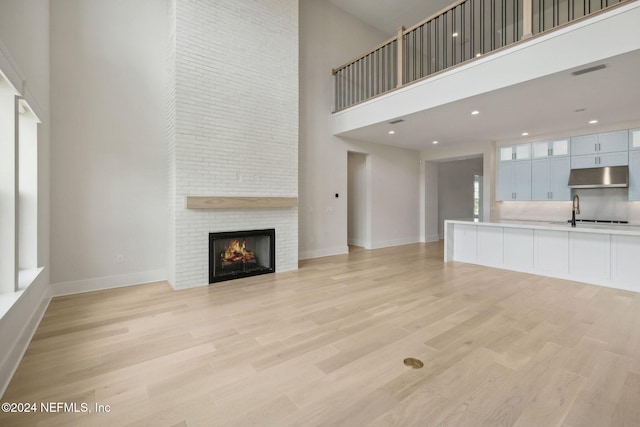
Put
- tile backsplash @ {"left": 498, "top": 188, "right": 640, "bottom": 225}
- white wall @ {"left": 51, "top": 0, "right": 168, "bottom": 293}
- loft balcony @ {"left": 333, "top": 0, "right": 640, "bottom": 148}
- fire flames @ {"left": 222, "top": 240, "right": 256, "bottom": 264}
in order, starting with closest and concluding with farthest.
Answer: loft balcony @ {"left": 333, "top": 0, "right": 640, "bottom": 148} → white wall @ {"left": 51, "top": 0, "right": 168, "bottom": 293} → fire flames @ {"left": 222, "top": 240, "right": 256, "bottom": 264} → tile backsplash @ {"left": 498, "top": 188, "right": 640, "bottom": 225}

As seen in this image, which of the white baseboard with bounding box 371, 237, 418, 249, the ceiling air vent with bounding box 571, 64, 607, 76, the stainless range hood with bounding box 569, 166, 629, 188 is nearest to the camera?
the ceiling air vent with bounding box 571, 64, 607, 76

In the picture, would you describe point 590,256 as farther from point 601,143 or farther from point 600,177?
point 601,143

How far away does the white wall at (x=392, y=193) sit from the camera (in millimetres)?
7504

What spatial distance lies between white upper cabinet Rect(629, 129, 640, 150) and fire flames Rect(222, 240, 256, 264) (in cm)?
741

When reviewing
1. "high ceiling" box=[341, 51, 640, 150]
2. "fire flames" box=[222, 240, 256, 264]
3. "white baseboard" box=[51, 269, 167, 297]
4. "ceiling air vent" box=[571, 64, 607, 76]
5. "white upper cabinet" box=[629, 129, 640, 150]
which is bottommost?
"white baseboard" box=[51, 269, 167, 297]

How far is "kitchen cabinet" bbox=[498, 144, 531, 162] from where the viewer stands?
6.71 m

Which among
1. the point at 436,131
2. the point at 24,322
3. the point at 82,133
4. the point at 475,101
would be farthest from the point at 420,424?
the point at 436,131

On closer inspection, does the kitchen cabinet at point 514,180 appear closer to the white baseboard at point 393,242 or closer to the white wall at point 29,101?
the white baseboard at point 393,242

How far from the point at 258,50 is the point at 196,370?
4809 mm

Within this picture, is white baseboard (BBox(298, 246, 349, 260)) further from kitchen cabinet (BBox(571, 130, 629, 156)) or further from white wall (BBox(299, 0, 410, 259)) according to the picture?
kitchen cabinet (BBox(571, 130, 629, 156))

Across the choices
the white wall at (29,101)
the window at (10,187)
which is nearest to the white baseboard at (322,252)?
the white wall at (29,101)

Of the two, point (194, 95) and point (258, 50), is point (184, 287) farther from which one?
point (258, 50)

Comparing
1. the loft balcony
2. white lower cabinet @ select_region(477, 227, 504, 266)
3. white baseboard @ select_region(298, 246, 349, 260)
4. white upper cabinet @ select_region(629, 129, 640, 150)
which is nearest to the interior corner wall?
white baseboard @ select_region(298, 246, 349, 260)

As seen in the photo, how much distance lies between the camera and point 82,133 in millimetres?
3971
